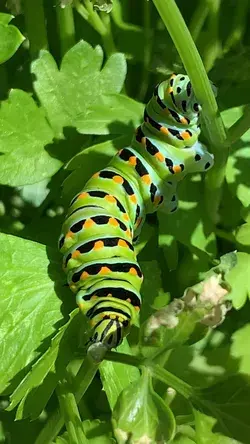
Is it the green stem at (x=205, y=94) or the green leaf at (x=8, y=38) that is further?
the green leaf at (x=8, y=38)

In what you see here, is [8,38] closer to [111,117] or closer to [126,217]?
[111,117]

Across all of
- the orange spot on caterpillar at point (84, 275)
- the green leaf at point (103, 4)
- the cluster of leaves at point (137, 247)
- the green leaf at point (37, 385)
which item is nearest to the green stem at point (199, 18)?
the cluster of leaves at point (137, 247)

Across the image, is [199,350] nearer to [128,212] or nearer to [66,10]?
[128,212]

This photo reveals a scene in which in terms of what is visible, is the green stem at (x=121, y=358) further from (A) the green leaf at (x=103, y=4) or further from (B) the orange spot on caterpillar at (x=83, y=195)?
(A) the green leaf at (x=103, y=4)

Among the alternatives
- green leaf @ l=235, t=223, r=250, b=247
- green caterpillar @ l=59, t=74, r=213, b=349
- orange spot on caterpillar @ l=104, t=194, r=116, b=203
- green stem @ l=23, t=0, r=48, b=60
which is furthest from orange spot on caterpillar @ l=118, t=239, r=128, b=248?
green stem @ l=23, t=0, r=48, b=60

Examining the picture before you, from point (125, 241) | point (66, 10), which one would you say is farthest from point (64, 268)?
point (66, 10)

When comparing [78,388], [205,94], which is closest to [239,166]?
[205,94]

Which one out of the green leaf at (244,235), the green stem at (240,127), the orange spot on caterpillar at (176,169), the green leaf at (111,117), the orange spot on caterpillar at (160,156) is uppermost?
the green stem at (240,127)
